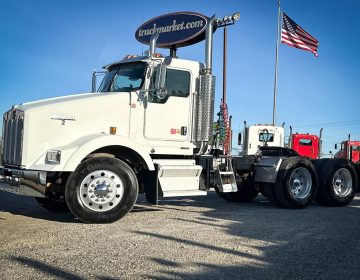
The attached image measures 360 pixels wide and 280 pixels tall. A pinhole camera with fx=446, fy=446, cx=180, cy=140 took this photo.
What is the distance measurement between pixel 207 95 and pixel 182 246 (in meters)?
4.13

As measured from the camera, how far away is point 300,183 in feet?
35.1

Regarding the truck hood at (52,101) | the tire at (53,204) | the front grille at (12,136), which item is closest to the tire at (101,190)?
the front grille at (12,136)

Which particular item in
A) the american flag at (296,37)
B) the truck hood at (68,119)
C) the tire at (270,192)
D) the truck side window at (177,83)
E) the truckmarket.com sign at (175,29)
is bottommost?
the tire at (270,192)

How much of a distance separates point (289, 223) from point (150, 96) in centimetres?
351

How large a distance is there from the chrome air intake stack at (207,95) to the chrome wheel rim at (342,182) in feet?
13.3

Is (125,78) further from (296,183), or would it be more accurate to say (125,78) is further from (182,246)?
(296,183)

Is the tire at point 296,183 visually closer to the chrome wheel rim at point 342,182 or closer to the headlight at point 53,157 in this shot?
the chrome wheel rim at point 342,182

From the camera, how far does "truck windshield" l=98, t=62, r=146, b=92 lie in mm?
8680

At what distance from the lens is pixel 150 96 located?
8.64 meters

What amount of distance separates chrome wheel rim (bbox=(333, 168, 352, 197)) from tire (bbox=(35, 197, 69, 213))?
6.70 metres

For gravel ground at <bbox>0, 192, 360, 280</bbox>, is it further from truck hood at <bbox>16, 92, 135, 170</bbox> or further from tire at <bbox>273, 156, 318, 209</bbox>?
truck hood at <bbox>16, 92, 135, 170</bbox>

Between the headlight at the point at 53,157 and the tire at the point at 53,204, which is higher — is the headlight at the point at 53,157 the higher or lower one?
the higher one

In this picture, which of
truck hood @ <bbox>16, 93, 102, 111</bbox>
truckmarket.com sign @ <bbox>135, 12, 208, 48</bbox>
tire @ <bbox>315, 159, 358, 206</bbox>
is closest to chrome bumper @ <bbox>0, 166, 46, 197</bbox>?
truck hood @ <bbox>16, 93, 102, 111</bbox>

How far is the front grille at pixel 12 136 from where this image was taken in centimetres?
772
